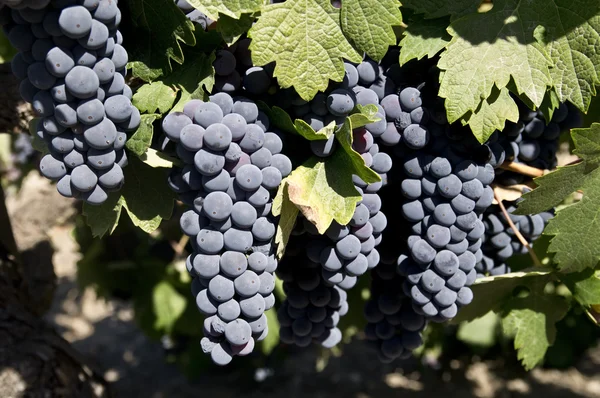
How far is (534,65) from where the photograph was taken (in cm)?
90

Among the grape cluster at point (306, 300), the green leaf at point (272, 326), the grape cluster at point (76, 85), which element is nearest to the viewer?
the grape cluster at point (76, 85)

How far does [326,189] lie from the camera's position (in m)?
0.86

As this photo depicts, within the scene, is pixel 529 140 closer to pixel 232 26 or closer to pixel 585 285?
pixel 585 285

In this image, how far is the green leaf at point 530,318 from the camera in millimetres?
1203

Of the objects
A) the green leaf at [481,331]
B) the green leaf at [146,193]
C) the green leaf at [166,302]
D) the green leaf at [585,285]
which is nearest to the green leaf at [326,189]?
the green leaf at [146,193]

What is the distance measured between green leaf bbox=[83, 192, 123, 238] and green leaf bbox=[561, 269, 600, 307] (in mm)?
823

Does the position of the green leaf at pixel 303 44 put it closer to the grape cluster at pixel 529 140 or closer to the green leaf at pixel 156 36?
the green leaf at pixel 156 36

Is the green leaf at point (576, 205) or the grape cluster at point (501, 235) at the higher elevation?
the green leaf at point (576, 205)

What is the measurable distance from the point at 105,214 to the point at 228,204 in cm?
27

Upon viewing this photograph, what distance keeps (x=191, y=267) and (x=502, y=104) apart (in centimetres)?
53

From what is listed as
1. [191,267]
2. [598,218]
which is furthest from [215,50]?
[598,218]

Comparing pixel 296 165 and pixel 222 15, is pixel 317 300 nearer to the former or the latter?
pixel 296 165

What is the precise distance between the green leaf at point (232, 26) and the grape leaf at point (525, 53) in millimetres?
290

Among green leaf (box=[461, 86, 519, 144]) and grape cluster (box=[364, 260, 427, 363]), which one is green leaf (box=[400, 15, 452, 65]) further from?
grape cluster (box=[364, 260, 427, 363])
